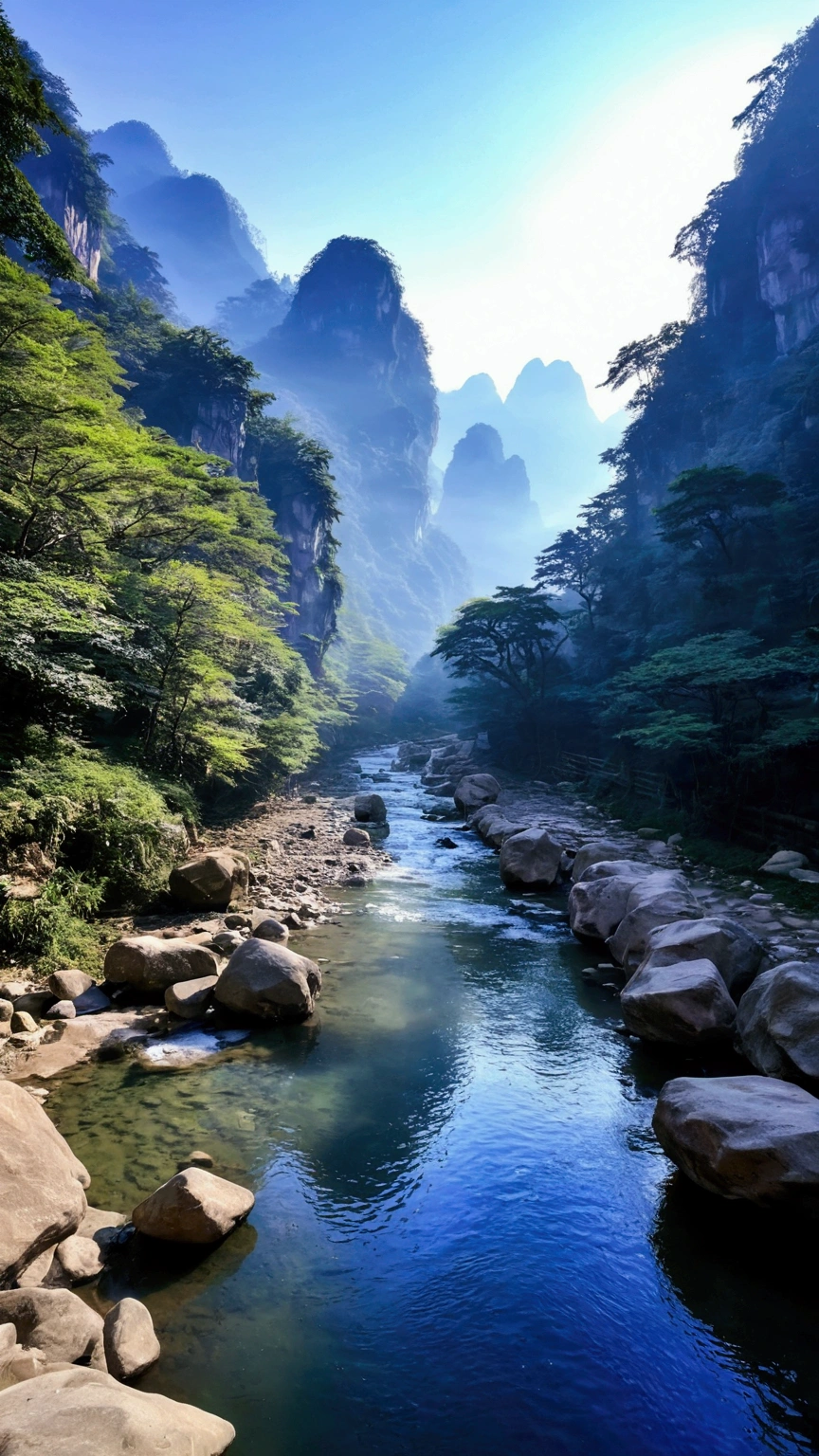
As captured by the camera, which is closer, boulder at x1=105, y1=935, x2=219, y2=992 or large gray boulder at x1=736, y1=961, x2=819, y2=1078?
large gray boulder at x1=736, y1=961, x2=819, y2=1078

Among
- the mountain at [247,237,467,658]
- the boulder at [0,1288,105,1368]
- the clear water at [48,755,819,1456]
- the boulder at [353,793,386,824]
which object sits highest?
the mountain at [247,237,467,658]

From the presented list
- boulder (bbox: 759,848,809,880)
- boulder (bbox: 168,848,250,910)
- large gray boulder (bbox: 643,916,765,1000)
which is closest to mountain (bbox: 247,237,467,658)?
boulder (bbox: 759,848,809,880)

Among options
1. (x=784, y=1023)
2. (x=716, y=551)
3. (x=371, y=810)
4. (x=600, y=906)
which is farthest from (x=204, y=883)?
(x=716, y=551)

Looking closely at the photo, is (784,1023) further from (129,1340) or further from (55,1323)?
(55,1323)

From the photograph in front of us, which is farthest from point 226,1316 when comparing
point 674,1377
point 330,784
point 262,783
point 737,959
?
point 330,784

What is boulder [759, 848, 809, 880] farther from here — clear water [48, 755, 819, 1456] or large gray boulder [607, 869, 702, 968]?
clear water [48, 755, 819, 1456]

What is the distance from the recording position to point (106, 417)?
1097cm

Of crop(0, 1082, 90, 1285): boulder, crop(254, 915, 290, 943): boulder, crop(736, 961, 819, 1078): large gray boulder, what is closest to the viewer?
crop(0, 1082, 90, 1285): boulder

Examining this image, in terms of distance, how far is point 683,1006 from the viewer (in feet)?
21.6

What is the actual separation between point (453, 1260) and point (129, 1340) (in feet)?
6.60

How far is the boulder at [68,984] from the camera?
23.1 ft

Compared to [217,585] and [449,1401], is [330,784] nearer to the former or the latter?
[217,585]

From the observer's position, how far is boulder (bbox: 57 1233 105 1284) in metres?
3.73

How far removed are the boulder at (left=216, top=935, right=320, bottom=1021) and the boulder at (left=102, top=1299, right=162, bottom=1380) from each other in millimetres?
3706
